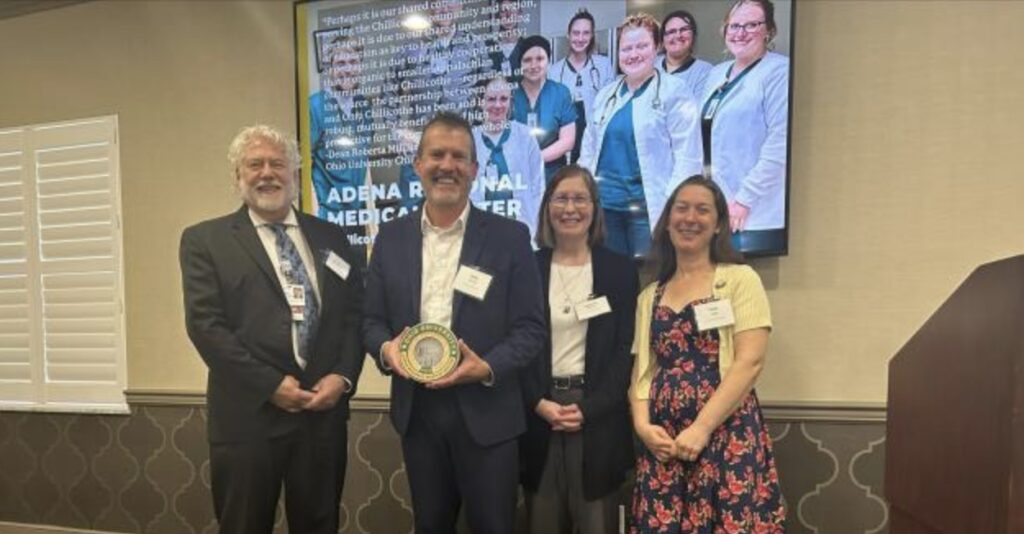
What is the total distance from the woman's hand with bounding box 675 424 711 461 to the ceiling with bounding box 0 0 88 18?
322 centimetres

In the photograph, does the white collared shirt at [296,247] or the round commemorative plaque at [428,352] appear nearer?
the round commemorative plaque at [428,352]

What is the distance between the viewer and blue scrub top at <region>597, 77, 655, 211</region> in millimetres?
2350

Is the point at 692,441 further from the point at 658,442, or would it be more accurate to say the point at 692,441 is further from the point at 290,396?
the point at 290,396

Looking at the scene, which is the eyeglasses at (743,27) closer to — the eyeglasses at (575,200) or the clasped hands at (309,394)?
the eyeglasses at (575,200)

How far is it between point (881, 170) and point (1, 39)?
3.88m

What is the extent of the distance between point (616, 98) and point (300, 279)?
124cm

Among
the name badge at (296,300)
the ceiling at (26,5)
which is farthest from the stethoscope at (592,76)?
the ceiling at (26,5)

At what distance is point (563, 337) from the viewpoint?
194 centimetres

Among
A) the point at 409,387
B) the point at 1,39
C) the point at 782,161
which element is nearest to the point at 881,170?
the point at 782,161

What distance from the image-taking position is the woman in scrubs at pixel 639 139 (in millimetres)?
2316

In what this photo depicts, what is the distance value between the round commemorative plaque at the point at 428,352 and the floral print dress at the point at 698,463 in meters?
0.58

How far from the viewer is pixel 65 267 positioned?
10.1ft

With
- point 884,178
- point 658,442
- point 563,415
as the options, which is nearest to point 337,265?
point 563,415

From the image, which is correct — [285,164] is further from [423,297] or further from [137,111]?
[137,111]
